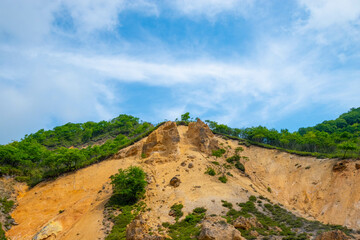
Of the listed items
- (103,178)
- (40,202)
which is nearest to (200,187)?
(103,178)

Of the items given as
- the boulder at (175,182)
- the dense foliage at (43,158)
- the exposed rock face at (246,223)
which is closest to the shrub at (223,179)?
the boulder at (175,182)

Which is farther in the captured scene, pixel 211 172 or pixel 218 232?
pixel 211 172

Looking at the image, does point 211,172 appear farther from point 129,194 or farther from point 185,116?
point 185,116

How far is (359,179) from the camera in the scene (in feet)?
97.5

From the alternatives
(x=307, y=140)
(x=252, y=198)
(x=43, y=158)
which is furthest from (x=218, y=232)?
(x=43, y=158)

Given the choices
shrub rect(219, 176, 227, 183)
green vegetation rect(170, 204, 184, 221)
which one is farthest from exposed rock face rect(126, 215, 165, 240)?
shrub rect(219, 176, 227, 183)

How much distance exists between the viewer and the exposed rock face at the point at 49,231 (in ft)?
87.1

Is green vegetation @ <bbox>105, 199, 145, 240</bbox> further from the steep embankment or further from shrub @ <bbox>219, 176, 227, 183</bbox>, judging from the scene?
shrub @ <bbox>219, 176, 227, 183</bbox>

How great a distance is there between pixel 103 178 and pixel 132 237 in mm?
18186

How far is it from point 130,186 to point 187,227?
9.28 metres

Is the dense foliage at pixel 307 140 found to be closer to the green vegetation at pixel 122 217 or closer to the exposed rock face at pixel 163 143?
the exposed rock face at pixel 163 143

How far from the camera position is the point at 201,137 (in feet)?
140

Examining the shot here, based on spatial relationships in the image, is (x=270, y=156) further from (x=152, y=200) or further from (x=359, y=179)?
(x=152, y=200)

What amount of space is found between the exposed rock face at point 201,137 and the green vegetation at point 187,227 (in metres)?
15.4
